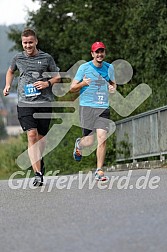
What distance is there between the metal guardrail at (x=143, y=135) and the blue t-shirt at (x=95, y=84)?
6.78 m

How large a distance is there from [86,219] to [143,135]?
1348cm

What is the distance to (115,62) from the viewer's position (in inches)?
1519

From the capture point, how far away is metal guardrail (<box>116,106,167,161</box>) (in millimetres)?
19547

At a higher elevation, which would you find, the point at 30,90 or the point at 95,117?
the point at 30,90

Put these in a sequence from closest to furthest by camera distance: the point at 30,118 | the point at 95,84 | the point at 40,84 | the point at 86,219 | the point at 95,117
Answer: the point at 86,219
the point at 40,84
the point at 30,118
the point at 95,84
the point at 95,117

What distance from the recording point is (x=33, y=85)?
11.9 m

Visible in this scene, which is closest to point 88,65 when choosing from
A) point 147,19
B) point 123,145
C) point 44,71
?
point 44,71

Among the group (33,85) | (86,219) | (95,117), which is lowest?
(86,219)

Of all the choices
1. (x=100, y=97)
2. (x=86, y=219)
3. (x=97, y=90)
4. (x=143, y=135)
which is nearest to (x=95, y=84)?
(x=97, y=90)

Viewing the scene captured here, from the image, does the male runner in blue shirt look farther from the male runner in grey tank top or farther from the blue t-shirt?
the male runner in grey tank top

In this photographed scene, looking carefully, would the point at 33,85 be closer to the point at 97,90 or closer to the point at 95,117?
the point at 97,90

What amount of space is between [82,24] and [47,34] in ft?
21.7

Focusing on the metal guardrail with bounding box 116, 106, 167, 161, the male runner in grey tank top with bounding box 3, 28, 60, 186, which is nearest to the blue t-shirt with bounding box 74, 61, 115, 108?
the male runner in grey tank top with bounding box 3, 28, 60, 186

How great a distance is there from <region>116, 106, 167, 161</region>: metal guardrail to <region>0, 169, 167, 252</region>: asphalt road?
751 centimetres
